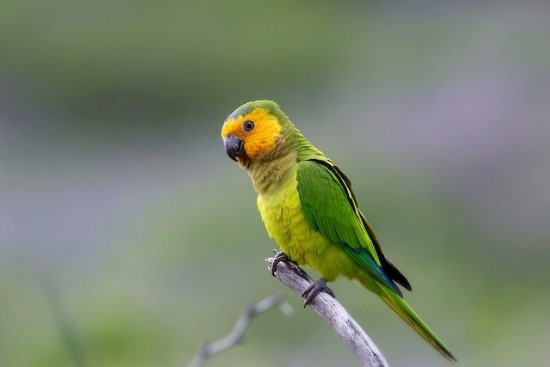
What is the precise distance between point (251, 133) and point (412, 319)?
1.13 meters

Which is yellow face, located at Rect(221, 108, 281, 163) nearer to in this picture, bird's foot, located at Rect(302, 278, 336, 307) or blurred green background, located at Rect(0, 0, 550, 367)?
bird's foot, located at Rect(302, 278, 336, 307)

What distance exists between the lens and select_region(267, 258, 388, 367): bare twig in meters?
3.20

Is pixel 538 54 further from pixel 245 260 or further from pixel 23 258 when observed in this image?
pixel 23 258

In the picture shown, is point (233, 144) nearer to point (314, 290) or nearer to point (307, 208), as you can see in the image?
point (307, 208)

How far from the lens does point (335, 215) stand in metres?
4.09

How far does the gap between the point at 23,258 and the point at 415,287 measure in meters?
4.30

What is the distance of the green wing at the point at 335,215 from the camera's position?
4066mm

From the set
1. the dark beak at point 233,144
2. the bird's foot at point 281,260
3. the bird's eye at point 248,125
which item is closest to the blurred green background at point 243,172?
the bird's foot at point 281,260

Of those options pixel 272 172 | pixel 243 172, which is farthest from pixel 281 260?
pixel 243 172

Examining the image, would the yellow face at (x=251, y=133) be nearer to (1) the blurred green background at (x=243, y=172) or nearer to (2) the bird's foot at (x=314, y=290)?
(2) the bird's foot at (x=314, y=290)

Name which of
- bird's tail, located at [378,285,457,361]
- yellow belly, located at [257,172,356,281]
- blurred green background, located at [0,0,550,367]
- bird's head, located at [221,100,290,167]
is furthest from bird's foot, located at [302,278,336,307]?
blurred green background, located at [0,0,550,367]

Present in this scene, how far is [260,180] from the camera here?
4211mm

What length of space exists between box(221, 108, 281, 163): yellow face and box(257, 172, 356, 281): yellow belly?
22 centimetres

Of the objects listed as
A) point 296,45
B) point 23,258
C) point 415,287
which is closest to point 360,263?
point 415,287
